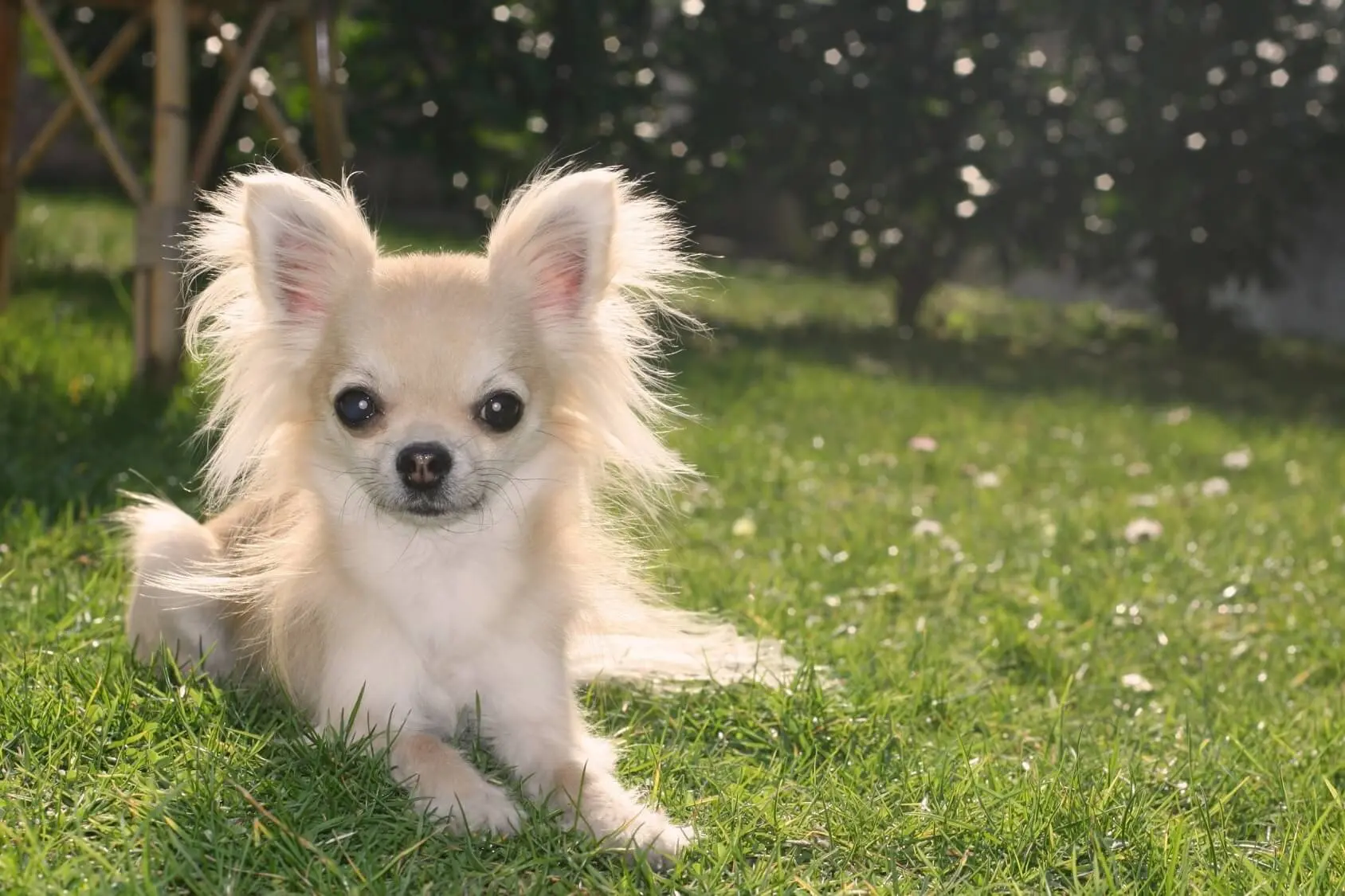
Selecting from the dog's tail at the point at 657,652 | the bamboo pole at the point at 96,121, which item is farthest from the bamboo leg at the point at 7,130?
the dog's tail at the point at 657,652

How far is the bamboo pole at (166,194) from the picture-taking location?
4816mm

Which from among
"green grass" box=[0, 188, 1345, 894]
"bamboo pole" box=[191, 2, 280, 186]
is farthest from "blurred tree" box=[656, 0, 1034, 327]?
"bamboo pole" box=[191, 2, 280, 186]

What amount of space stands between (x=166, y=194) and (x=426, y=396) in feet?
10.0

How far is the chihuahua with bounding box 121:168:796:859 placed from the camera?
2.31m

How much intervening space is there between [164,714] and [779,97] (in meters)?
7.73

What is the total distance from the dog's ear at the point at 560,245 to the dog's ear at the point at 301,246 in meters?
0.26

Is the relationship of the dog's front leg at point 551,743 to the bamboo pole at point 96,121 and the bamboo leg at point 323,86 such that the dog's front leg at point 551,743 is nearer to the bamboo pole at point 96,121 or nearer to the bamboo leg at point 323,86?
the bamboo pole at point 96,121

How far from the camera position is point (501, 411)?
7.79 ft

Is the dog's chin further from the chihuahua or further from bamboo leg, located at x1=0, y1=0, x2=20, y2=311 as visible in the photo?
bamboo leg, located at x1=0, y1=0, x2=20, y2=311

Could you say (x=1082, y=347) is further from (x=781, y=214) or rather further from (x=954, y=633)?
(x=954, y=633)

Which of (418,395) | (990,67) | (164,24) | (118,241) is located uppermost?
(990,67)

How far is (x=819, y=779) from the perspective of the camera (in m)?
2.54

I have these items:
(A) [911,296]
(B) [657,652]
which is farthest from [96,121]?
(A) [911,296]

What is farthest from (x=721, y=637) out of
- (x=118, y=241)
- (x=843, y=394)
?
(x=118, y=241)
